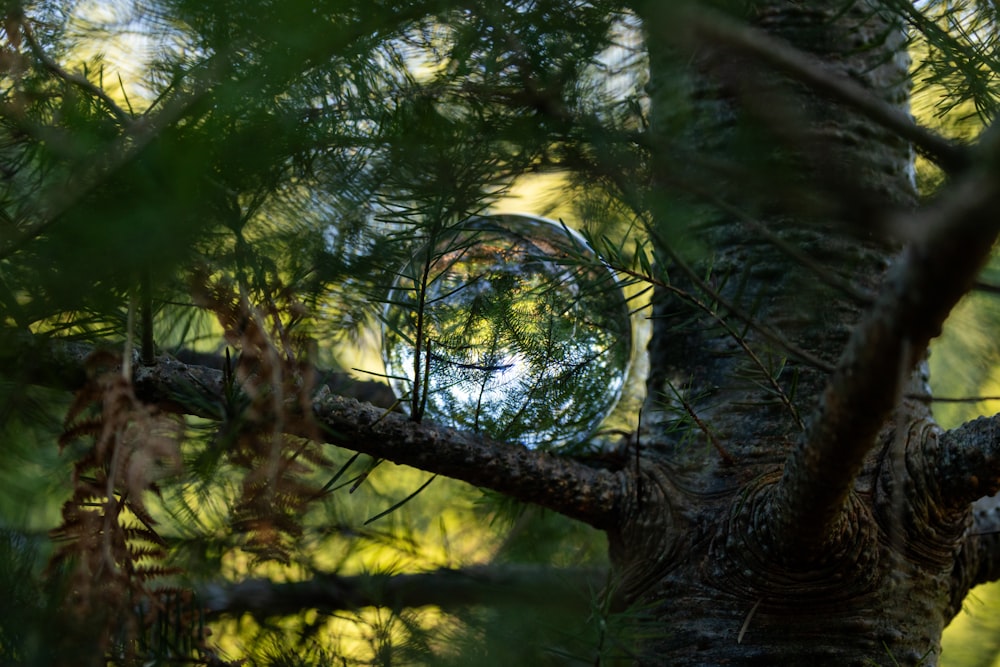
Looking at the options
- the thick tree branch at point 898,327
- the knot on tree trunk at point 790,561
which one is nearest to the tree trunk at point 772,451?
the knot on tree trunk at point 790,561

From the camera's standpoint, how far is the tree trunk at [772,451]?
788 mm

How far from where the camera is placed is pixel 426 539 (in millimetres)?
1571

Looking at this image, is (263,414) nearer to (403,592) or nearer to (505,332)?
(505,332)

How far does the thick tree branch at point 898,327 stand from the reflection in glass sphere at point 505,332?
253 millimetres

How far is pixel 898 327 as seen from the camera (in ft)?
1.35

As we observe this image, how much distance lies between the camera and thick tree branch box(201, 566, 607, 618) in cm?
124

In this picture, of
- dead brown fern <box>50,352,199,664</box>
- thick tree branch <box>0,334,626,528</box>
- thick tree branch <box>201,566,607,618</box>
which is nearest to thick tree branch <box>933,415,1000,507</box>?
thick tree branch <box>0,334,626,528</box>

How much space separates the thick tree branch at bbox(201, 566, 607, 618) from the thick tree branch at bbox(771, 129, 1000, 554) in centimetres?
68

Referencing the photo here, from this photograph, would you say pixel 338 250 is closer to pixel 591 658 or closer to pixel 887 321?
pixel 591 658

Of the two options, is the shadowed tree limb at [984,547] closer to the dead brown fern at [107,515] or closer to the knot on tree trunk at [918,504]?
the knot on tree trunk at [918,504]

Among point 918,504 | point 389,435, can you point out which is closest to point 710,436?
point 918,504

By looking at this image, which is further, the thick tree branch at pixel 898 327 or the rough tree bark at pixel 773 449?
the rough tree bark at pixel 773 449

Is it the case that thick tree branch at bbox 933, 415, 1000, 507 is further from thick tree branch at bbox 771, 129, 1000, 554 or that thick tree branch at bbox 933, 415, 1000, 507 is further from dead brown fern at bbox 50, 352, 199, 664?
dead brown fern at bbox 50, 352, 199, 664

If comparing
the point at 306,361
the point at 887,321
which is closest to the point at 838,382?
the point at 887,321
